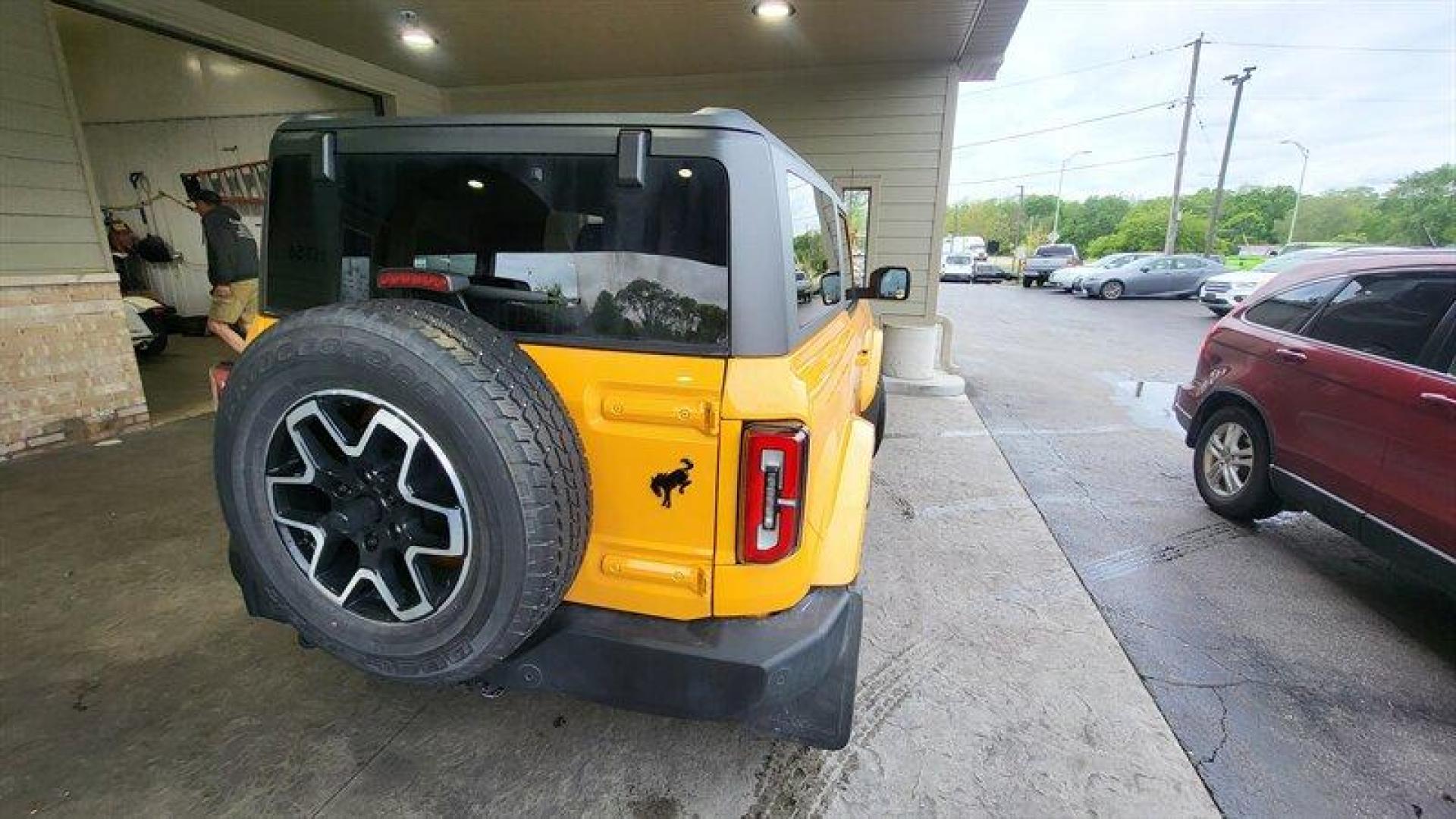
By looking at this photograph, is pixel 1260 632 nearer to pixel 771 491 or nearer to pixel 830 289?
pixel 830 289

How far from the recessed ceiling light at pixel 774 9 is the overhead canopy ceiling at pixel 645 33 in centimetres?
8

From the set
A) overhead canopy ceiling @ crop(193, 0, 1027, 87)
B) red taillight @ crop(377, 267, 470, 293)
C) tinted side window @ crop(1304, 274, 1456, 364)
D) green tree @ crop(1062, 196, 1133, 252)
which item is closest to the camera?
red taillight @ crop(377, 267, 470, 293)

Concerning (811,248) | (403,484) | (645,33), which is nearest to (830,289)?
(811,248)

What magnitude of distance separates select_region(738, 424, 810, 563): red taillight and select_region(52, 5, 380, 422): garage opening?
10.6 metres

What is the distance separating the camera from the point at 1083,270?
2109 centimetres

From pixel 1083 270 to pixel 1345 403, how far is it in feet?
68.3

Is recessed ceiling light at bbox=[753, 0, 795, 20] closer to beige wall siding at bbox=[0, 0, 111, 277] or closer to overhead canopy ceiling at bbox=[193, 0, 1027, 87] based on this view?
overhead canopy ceiling at bbox=[193, 0, 1027, 87]

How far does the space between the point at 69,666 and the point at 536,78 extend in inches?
295

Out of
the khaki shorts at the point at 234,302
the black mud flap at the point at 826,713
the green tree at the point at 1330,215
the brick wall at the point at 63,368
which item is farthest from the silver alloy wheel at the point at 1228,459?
the green tree at the point at 1330,215

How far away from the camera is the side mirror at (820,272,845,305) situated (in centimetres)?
255

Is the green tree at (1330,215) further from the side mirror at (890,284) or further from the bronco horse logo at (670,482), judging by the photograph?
the bronco horse logo at (670,482)

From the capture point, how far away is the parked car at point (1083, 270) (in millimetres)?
20422

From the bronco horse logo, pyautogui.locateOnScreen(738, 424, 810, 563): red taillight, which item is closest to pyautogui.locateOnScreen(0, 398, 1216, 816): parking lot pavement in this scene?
pyautogui.locateOnScreen(738, 424, 810, 563): red taillight

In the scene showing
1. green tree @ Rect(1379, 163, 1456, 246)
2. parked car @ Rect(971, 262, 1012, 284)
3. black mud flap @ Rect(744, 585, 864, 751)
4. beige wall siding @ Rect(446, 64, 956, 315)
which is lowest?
black mud flap @ Rect(744, 585, 864, 751)
